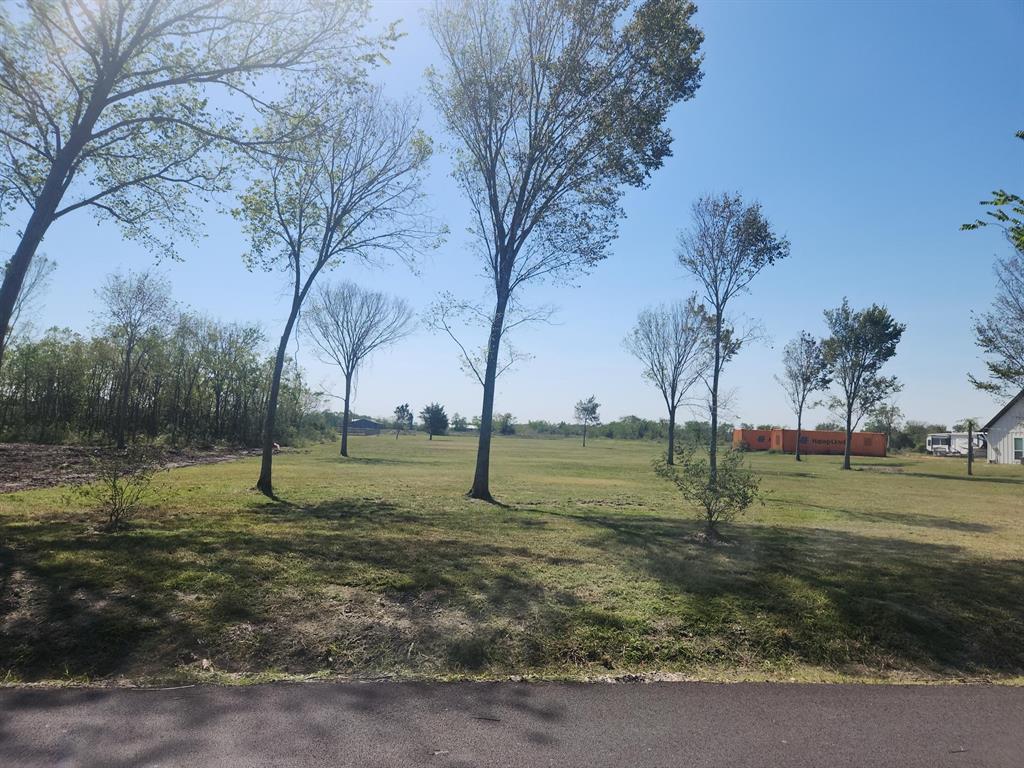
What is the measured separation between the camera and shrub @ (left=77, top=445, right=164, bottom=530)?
25.7 feet

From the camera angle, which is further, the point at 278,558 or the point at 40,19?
the point at 40,19

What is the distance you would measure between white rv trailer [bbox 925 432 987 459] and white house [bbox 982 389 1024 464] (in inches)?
460

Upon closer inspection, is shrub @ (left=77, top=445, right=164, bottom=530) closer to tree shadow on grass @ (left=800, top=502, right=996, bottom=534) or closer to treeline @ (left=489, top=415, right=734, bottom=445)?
tree shadow on grass @ (left=800, top=502, right=996, bottom=534)

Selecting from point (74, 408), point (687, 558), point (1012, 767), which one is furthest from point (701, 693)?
point (74, 408)

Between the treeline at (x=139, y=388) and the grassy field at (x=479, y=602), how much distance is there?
67.1ft

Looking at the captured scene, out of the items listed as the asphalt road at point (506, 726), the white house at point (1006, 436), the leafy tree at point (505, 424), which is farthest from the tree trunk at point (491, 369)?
the leafy tree at point (505, 424)

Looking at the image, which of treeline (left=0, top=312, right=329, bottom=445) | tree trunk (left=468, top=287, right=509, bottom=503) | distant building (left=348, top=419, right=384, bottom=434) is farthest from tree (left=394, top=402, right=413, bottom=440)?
tree trunk (left=468, top=287, right=509, bottom=503)

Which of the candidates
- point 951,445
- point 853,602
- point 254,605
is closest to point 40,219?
point 254,605

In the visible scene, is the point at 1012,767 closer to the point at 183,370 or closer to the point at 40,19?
the point at 40,19

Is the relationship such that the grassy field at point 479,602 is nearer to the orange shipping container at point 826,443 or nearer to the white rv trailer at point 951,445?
the orange shipping container at point 826,443

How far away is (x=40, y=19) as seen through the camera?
28.5 ft

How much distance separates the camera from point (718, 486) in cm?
883

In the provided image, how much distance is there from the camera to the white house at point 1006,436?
47.7 meters

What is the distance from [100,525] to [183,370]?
3899 centimetres
